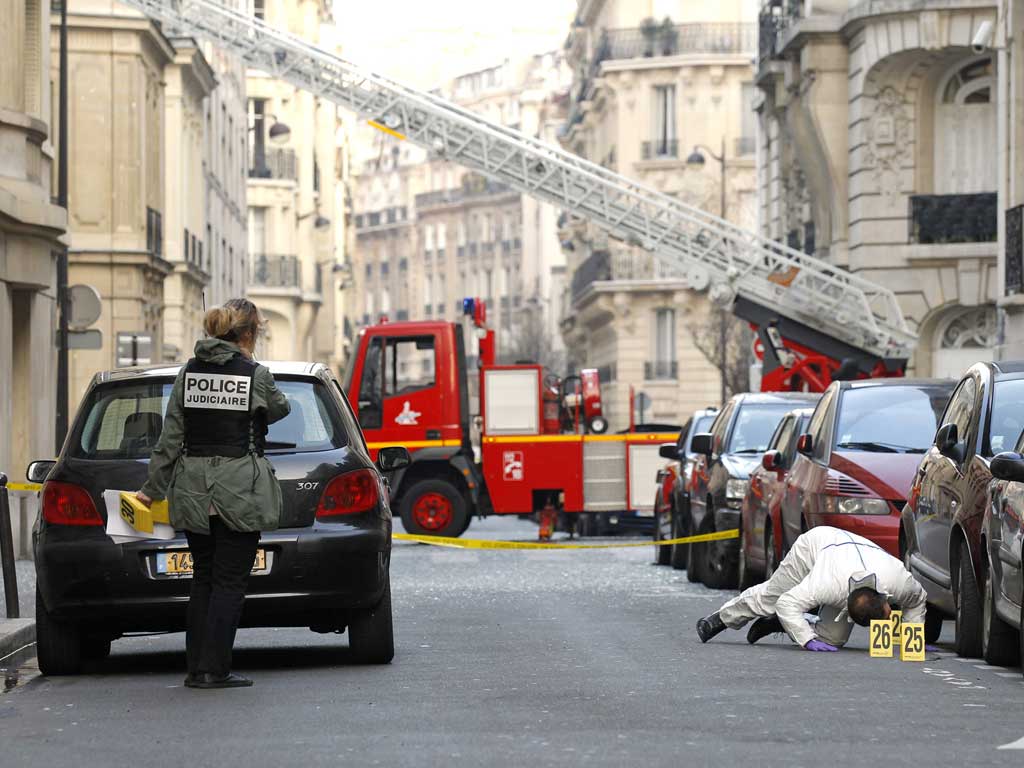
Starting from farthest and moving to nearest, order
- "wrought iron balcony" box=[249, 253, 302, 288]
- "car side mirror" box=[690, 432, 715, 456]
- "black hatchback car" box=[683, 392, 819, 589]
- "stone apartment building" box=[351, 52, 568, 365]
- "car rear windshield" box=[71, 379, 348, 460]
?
"stone apartment building" box=[351, 52, 568, 365] < "wrought iron balcony" box=[249, 253, 302, 288] < "car side mirror" box=[690, 432, 715, 456] < "black hatchback car" box=[683, 392, 819, 589] < "car rear windshield" box=[71, 379, 348, 460]

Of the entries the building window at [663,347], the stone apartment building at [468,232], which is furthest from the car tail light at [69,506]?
the stone apartment building at [468,232]

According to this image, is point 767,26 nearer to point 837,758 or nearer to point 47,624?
point 47,624

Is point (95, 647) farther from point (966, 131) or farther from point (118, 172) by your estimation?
point (118, 172)

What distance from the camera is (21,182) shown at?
2702 centimetres

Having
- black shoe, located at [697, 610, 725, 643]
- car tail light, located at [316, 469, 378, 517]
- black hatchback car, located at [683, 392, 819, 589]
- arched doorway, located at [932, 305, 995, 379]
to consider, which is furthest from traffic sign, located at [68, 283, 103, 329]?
A: car tail light, located at [316, 469, 378, 517]

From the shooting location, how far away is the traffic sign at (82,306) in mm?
27484

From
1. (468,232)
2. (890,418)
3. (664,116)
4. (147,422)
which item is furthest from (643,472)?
(468,232)

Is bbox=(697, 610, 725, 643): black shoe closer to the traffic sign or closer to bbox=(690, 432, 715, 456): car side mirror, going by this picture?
bbox=(690, 432, 715, 456): car side mirror

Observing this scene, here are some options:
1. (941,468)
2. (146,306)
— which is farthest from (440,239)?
(941,468)

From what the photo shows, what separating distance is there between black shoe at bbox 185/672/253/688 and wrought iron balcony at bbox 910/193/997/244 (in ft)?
92.5

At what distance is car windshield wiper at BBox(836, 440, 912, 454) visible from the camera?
15703mm

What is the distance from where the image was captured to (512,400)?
31281 mm

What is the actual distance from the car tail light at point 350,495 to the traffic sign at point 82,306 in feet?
55.0

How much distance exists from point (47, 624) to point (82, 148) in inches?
1222
